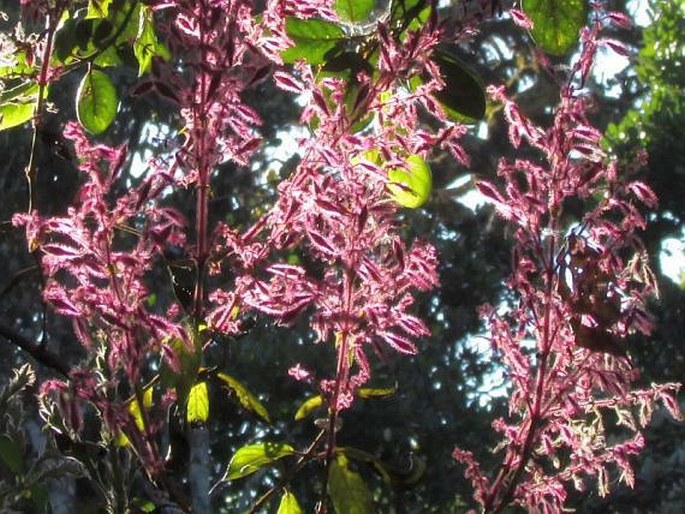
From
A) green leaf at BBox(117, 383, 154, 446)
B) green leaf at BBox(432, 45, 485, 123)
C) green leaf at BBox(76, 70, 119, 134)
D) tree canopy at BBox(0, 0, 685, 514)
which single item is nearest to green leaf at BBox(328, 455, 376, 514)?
tree canopy at BBox(0, 0, 685, 514)

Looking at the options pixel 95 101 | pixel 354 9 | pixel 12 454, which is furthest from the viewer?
pixel 12 454

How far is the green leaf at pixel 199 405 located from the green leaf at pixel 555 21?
27 centimetres

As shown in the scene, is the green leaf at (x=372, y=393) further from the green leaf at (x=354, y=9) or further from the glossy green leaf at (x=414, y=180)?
the green leaf at (x=354, y=9)

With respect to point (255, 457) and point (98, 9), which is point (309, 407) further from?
point (98, 9)

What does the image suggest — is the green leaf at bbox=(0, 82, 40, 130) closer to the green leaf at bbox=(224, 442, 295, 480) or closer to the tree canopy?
the tree canopy

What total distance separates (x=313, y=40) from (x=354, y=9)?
36mm

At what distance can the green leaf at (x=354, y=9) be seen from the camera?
719 mm

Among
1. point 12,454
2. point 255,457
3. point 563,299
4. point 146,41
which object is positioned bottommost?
point 12,454

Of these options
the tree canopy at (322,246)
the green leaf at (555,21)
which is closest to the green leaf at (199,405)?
the tree canopy at (322,246)

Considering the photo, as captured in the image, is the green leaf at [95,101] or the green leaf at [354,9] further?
the green leaf at [95,101]

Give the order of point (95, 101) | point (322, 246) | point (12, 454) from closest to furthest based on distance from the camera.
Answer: point (322, 246)
point (95, 101)
point (12, 454)

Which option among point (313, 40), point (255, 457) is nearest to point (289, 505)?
point (255, 457)

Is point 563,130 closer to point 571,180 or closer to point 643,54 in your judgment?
point 571,180

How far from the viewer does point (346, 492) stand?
2.07 feet
